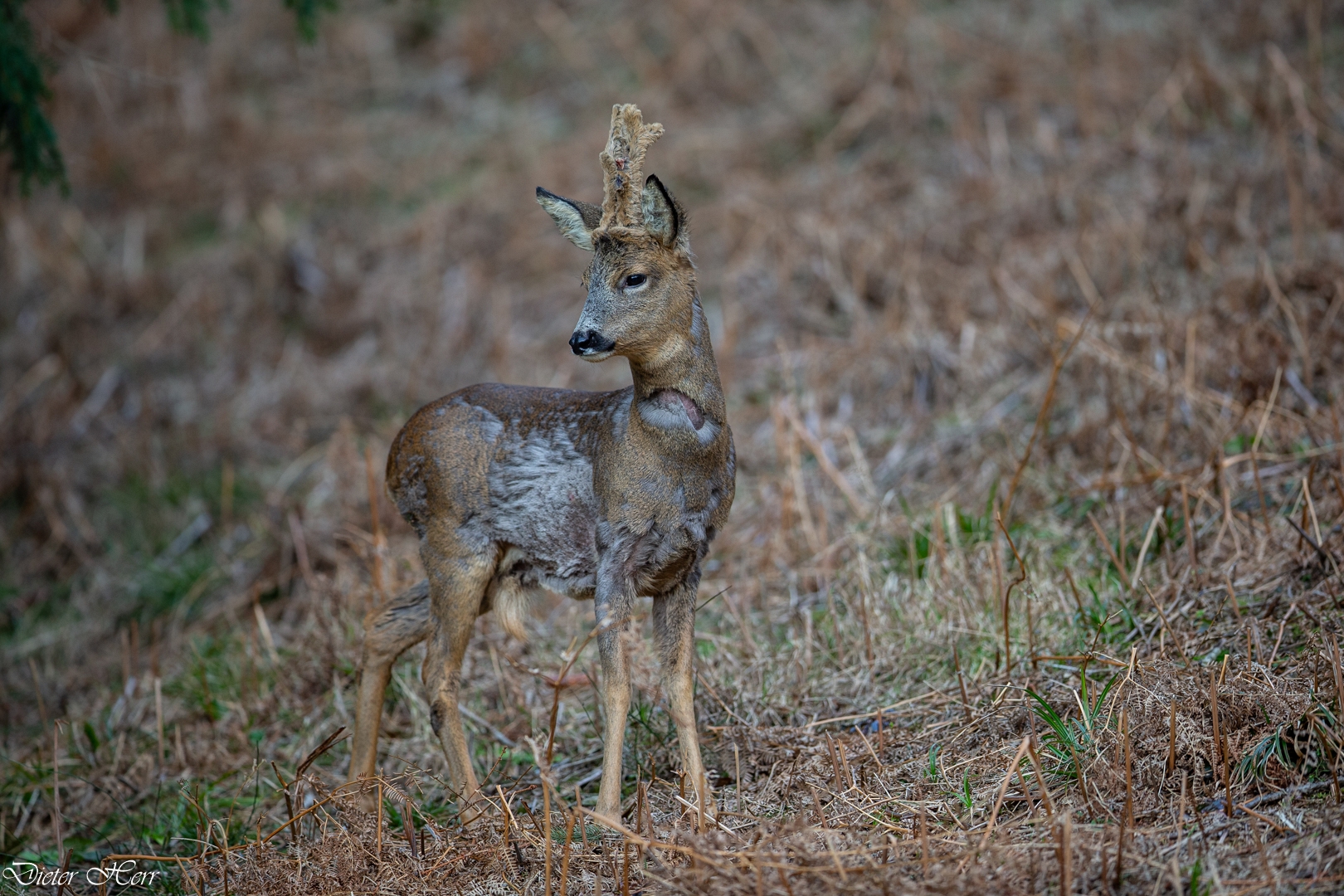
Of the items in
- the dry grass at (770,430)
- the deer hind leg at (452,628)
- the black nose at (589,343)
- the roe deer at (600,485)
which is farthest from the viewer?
the deer hind leg at (452,628)

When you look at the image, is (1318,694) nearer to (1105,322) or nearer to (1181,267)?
(1105,322)

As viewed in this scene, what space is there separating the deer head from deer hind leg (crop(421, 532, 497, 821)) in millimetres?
999

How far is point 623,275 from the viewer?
374 cm

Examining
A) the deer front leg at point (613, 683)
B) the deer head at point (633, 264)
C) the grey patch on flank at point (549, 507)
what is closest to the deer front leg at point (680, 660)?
the deer front leg at point (613, 683)

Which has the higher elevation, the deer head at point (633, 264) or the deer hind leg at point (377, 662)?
the deer head at point (633, 264)

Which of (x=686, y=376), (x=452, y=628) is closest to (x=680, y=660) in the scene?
(x=452, y=628)

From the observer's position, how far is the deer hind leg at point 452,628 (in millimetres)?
4266

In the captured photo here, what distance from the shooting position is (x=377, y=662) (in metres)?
4.57

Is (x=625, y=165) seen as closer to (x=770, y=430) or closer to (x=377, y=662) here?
(x=377, y=662)

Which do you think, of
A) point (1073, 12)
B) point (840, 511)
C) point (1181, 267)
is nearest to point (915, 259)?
point (1181, 267)

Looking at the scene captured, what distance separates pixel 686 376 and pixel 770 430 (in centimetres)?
394

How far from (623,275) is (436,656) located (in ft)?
5.15

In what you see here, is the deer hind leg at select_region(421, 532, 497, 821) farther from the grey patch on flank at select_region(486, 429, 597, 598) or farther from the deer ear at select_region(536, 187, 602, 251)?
the deer ear at select_region(536, 187, 602, 251)

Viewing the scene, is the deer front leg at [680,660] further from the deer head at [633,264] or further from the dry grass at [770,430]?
the deer head at [633,264]
